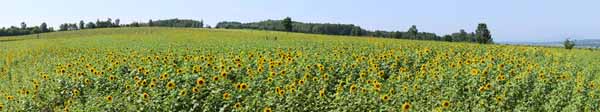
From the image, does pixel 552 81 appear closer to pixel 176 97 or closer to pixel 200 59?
pixel 176 97

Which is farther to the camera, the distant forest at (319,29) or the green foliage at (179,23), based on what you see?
the green foliage at (179,23)

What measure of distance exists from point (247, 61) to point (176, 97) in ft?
13.7

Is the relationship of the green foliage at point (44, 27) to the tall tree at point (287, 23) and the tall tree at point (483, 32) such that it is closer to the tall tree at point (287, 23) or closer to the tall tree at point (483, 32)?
the tall tree at point (287, 23)

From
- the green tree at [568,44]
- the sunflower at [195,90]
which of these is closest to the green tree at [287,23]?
the green tree at [568,44]

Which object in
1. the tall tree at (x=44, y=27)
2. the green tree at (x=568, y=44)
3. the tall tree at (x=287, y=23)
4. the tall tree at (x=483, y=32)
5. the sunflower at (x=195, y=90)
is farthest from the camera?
the tall tree at (x=44, y=27)

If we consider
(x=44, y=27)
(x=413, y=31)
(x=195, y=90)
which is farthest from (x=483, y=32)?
(x=44, y=27)

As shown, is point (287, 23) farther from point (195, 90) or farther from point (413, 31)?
point (195, 90)

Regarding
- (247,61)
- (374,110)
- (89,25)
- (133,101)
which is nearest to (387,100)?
(374,110)

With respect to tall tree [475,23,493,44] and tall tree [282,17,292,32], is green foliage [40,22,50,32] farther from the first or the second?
tall tree [475,23,493,44]

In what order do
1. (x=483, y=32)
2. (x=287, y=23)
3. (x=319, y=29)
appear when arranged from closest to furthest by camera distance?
(x=483, y=32) < (x=287, y=23) < (x=319, y=29)

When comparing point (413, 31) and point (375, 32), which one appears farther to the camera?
point (375, 32)

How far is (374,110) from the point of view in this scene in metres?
5.75

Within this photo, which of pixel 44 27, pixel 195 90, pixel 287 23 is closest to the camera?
pixel 195 90

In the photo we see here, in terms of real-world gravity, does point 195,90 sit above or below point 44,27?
above
